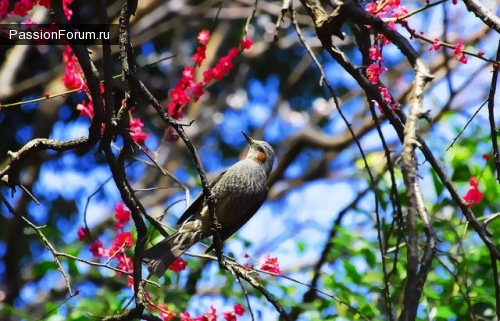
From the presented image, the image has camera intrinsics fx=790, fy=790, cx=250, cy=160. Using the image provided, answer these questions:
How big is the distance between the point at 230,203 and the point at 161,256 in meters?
1.03

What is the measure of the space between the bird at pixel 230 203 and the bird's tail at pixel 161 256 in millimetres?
14

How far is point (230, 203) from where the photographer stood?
462 cm

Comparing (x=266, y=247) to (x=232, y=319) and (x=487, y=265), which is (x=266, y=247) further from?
(x=232, y=319)

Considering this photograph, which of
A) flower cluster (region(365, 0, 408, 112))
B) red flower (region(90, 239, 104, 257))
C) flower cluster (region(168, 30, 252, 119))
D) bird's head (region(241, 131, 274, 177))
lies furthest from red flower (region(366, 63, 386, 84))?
bird's head (region(241, 131, 274, 177))

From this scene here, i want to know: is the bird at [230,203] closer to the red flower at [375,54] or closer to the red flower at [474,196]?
the red flower at [474,196]

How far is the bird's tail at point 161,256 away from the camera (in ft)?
11.8

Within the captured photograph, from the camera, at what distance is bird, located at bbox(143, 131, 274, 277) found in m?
4.16

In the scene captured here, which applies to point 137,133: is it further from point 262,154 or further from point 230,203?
point 262,154

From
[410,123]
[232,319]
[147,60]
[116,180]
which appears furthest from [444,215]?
[147,60]

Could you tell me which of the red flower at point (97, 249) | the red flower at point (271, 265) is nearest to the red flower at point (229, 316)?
the red flower at point (271, 265)

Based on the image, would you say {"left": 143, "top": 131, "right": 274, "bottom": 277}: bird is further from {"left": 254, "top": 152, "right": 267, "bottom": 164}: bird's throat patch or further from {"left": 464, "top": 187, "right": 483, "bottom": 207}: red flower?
{"left": 464, "top": 187, "right": 483, "bottom": 207}: red flower

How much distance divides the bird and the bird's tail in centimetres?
1

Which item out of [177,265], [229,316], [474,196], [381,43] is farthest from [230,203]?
[381,43]

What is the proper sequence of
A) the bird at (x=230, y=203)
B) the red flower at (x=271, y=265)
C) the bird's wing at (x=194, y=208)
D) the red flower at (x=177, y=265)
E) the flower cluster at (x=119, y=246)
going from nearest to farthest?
the red flower at (x=271, y=265) < the flower cluster at (x=119, y=246) < the red flower at (x=177, y=265) < the bird at (x=230, y=203) < the bird's wing at (x=194, y=208)
